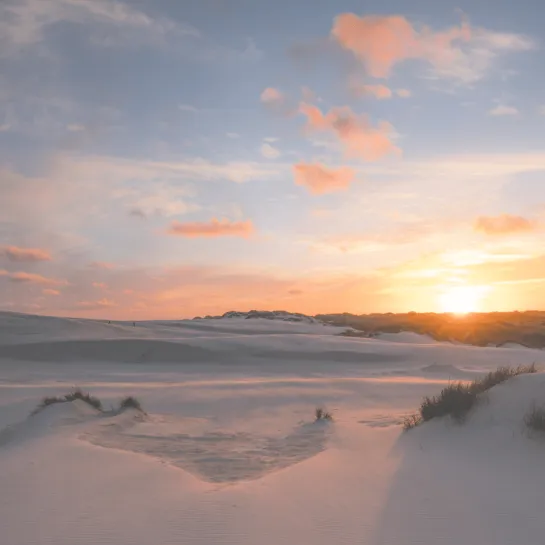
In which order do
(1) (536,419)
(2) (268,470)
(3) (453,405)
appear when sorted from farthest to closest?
1. (3) (453,405)
2. (1) (536,419)
3. (2) (268,470)

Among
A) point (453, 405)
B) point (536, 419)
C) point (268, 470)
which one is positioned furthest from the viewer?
point (453, 405)

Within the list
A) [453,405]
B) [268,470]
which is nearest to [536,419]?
[453,405]

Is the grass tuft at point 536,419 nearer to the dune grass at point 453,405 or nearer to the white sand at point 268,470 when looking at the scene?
the white sand at point 268,470

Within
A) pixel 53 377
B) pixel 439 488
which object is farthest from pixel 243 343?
pixel 439 488

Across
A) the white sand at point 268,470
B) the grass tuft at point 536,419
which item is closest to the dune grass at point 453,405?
the white sand at point 268,470

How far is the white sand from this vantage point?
381 cm

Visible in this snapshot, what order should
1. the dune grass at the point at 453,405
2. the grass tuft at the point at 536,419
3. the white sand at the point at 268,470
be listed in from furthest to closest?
1. the dune grass at the point at 453,405
2. the grass tuft at the point at 536,419
3. the white sand at the point at 268,470

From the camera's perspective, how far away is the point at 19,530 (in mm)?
3725

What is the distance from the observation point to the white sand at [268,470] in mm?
3811

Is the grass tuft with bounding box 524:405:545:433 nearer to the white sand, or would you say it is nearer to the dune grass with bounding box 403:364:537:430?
the white sand

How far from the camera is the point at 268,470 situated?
5574mm

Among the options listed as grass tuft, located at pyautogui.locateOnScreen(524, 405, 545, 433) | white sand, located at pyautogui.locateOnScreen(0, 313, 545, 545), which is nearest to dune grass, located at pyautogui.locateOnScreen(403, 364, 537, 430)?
Answer: white sand, located at pyautogui.locateOnScreen(0, 313, 545, 545)

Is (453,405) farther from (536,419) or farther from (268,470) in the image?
(268,470)

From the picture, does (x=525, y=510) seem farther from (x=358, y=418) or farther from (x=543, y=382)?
(x=358, y=418)
